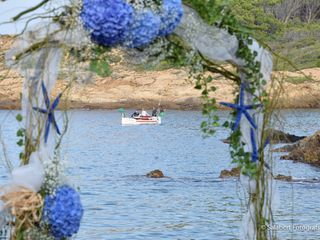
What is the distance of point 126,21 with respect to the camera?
6.72 meters

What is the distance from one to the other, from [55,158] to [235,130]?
152 cm

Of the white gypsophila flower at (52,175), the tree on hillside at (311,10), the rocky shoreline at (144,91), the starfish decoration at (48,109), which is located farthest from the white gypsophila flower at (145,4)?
the tree on hillside at (311,10)

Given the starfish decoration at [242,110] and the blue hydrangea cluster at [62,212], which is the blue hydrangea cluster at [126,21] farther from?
the blue hydrangea cluster at [62,212]

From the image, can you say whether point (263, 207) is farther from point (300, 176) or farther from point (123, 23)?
point (300, 176)

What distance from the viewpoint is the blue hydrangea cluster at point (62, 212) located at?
6.76m

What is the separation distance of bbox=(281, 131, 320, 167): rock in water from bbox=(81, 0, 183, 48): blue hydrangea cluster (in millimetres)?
24041

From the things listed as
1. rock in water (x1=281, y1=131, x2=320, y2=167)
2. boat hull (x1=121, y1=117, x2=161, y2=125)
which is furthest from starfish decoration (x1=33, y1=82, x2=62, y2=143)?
boat hull (x1=121, y1=117, x2=161, y2=125)

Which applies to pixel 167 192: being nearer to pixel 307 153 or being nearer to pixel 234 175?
pixel 234 175

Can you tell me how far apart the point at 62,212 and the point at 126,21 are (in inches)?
56.9

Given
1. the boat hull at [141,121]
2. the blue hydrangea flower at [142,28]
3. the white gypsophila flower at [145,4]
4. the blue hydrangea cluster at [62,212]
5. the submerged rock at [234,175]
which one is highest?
the white gypsophila flower at [145,4]

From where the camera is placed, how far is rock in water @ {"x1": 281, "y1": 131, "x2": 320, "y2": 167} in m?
31.6

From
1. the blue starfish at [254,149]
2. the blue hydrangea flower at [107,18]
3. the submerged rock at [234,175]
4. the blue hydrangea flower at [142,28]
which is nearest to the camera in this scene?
the blue hydrangea flower at [107,18]

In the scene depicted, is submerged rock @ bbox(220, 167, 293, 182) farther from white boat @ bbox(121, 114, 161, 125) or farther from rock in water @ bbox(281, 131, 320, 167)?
white boat @ bbox(121, 114, 161, 125)

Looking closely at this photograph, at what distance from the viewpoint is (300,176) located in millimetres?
28938
